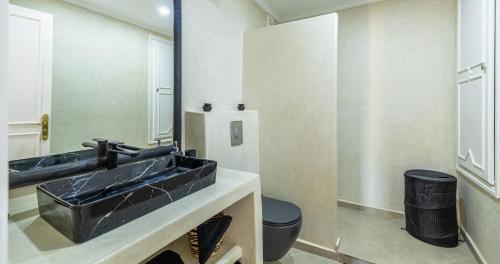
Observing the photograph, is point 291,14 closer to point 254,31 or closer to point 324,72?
point 254,31

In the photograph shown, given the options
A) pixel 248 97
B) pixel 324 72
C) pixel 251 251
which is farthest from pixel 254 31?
pixel 251 251

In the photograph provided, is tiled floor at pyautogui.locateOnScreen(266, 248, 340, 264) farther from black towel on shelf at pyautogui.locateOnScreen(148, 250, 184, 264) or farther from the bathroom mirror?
the bathroom mirror

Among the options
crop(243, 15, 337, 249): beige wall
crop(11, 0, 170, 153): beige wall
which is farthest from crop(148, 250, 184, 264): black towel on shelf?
crop(243, 15, 337, 249): beige wall

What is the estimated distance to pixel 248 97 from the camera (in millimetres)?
2230

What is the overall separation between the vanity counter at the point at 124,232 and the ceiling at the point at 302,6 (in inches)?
83.1

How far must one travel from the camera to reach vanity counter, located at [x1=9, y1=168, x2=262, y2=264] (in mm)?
580

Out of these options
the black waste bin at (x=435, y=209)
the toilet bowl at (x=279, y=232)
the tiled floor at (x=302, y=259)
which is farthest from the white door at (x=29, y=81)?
the black waste bin at (x=435, y=209)

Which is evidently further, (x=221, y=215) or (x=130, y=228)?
(x=221, y=215)

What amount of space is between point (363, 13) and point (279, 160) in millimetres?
1824

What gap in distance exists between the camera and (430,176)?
83.5 inches

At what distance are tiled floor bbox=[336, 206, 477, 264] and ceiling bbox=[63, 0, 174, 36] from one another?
2056 millimetres

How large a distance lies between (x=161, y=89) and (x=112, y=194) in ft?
2.21

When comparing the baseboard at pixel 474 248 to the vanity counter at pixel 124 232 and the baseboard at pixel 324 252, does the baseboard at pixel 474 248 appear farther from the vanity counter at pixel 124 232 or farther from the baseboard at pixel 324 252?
the vanity counter at pixel 124 232

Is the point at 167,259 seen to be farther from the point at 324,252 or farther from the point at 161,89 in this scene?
the point at 324,252
